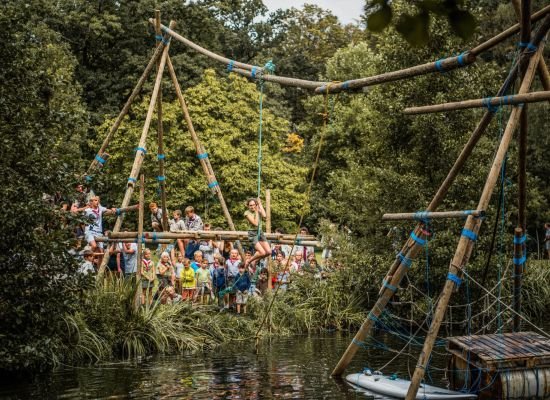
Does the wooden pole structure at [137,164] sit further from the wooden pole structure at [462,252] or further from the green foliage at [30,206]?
the wooden pole structure at [462,252]

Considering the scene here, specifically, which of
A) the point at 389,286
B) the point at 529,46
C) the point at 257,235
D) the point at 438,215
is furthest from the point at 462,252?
the point at 257,235

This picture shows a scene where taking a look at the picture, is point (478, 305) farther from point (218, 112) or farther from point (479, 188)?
point (218, 112)

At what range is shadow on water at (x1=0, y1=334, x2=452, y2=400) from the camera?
11422 mm

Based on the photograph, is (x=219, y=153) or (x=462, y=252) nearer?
(x=462, y=252)

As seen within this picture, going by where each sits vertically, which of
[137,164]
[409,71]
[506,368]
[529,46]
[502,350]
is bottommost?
[506,368]

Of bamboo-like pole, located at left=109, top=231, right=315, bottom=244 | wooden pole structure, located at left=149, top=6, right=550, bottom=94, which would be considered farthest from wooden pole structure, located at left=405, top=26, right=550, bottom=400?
bamboo-like pole, located at left=109, top=231, right=315, bottom=244

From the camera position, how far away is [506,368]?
33.9 feet

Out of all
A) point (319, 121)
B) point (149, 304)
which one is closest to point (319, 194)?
point (319, 121)

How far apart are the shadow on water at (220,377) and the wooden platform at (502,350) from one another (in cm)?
137

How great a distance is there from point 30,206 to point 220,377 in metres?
3.84

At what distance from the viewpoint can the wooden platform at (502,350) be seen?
34.0ft

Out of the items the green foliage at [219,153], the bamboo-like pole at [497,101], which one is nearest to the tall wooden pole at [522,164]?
the bamboo-like pole at [497,101]

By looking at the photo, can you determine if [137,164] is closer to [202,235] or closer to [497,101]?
[202,235]

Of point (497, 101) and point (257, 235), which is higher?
point (497, 101)
